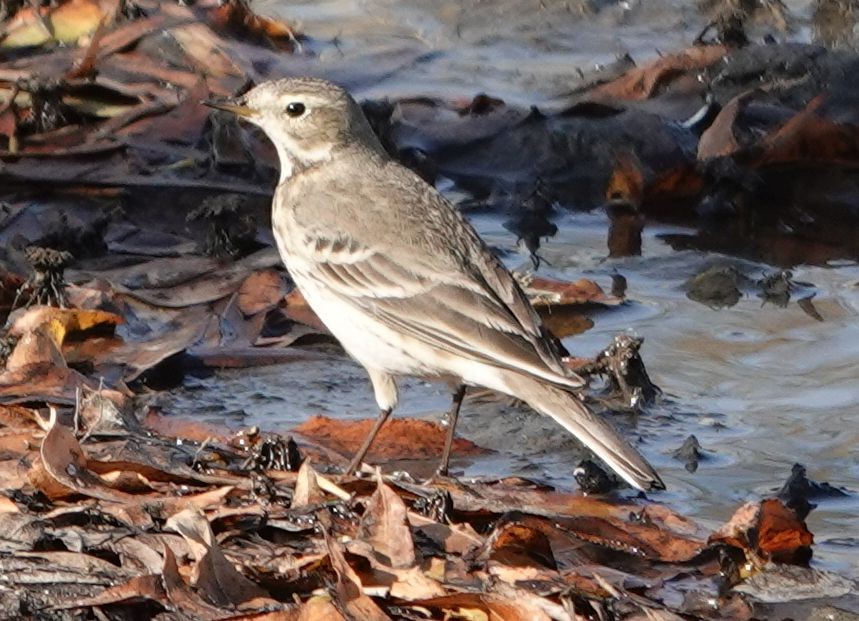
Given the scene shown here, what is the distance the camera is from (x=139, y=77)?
33.4ft

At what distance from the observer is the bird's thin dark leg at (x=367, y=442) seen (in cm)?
658

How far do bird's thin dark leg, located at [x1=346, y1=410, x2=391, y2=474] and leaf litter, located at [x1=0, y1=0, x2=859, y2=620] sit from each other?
13 cm

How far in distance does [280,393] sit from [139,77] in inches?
124

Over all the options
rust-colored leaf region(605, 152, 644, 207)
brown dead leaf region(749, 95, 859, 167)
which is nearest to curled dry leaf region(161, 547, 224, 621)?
rust-colored leaf region(605, 152, 644, 207)

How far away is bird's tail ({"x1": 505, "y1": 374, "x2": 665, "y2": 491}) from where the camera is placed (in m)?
6.18

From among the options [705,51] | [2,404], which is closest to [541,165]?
[705,51]

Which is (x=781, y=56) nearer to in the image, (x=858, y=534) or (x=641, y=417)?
(x=641, y=417)

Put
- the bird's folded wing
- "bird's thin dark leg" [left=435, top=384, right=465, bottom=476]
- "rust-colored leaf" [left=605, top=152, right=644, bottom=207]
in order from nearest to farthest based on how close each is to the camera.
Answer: the bird's folded wing → "bird's thin dark leg" [left=435, top=384, right=465, bottom=476] → "rust-colored leaf" [left=605, top=152, right=644, bottom=207]

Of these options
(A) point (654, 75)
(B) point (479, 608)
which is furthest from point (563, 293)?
(B) point (479, 608)

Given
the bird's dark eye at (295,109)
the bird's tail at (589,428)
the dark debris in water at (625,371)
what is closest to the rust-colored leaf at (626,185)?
the dark debris in water at (625,371)

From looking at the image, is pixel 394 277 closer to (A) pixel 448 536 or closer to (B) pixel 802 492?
(A) pixel 448 536

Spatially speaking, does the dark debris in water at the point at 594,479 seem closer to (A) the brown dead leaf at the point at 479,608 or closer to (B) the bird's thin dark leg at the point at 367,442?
(B) the bird's thin dark leg at the point at 367,442

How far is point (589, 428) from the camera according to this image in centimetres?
634

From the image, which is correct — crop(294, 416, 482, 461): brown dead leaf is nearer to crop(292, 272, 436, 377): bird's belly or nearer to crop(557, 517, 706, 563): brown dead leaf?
crop(292, 272, 436, 377): bird's belly
